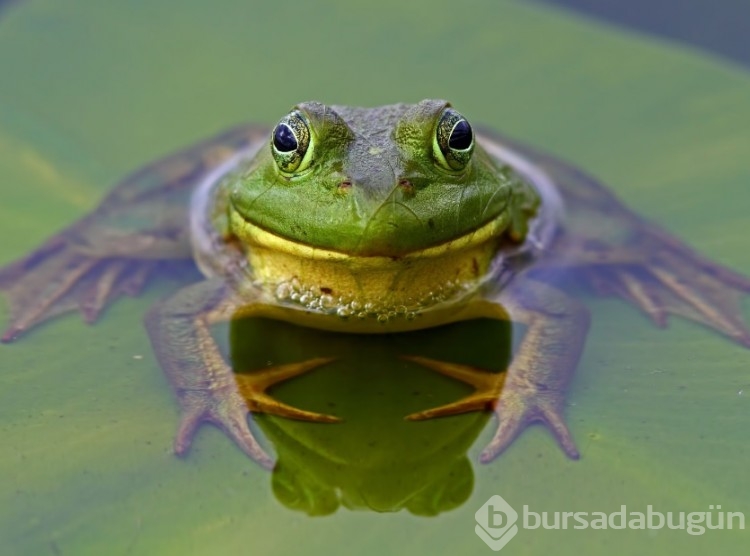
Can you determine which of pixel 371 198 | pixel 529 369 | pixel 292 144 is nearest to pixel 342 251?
pixel 371 198

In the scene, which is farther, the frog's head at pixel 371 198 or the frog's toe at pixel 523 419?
the frog's head at pixel 371 198

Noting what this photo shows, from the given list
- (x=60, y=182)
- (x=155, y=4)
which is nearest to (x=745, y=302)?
(x=60, y=182)

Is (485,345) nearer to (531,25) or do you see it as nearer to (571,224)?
(571,224)

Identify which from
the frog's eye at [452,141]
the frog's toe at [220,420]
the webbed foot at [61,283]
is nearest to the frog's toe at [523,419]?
the frog's toe at [220,420]

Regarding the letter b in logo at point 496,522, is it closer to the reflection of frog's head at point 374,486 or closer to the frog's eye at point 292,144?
the reflection of frog's head at point 374,486

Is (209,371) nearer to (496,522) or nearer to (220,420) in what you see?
(220,420)

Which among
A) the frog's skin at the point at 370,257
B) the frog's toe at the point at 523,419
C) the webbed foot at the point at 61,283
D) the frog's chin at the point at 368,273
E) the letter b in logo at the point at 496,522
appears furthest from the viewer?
the webbed foot at the point at 61,283
